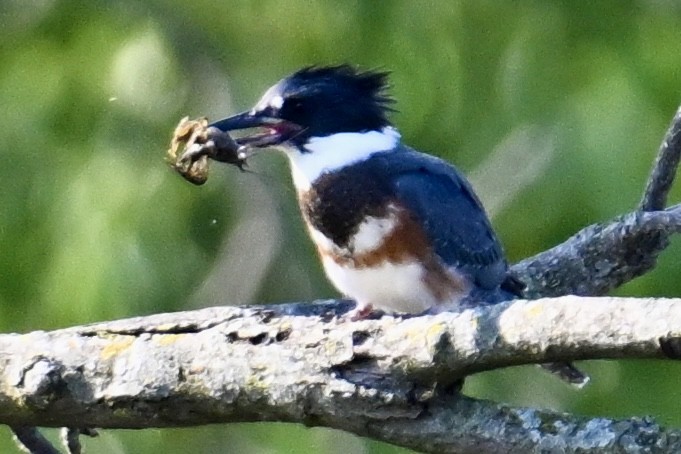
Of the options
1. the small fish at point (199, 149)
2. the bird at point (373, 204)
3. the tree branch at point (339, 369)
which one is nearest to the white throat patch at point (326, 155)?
the bird at point (373, 204)

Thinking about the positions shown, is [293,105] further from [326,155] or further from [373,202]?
[373,202]

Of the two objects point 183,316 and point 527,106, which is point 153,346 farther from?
point 527,106

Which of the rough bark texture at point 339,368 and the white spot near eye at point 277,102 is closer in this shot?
the rough bark texture at point 339,368

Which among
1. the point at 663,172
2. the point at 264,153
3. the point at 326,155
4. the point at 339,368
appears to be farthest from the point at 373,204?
the point at 264,153

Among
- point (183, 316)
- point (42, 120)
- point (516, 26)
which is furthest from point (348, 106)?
point (42, 120)

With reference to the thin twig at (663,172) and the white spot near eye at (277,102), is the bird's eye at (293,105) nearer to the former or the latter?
the white spot near eye at (277,102)

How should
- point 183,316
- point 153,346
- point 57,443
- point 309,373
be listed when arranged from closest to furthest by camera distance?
point 309,373 → point 153,346 → point 183,316 → point 57,443
